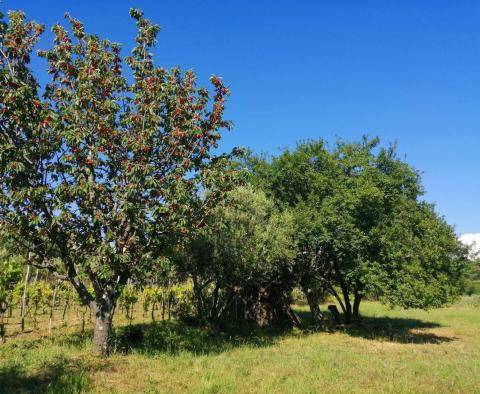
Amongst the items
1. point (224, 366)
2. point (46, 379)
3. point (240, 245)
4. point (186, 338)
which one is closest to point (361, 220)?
point (240, 245)

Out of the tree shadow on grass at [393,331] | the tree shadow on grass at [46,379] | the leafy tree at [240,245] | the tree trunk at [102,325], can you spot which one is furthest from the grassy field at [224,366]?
the leafy tree at [240,245]

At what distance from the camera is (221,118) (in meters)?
18.5

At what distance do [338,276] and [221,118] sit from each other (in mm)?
18976

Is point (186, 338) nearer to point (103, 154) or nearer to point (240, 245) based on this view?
point (240, 245)

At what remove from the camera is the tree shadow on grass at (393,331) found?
98.7 feet

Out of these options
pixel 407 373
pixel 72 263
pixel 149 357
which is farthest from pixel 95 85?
pixel 407 373

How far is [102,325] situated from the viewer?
1755 centimetres

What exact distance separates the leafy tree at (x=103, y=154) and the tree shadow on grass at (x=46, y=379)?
2.94 m

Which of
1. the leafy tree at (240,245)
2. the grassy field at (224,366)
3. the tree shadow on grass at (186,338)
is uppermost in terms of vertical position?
the leafy tree at (240,245)

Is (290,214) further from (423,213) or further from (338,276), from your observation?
(423,213)

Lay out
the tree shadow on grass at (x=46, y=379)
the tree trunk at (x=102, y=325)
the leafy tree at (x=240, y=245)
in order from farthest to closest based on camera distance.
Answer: the leafy tree at (x=240, y=245)
the tree trunk at (x=102, y=325)
the tree shadow on grass at (x=46, y=379)

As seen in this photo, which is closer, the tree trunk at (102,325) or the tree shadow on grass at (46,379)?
the tree shadow on grass at (46,379)

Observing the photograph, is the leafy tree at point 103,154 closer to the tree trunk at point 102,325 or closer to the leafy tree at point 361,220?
the tree trunk at point 102,325

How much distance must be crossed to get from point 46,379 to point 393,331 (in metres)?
29.2
